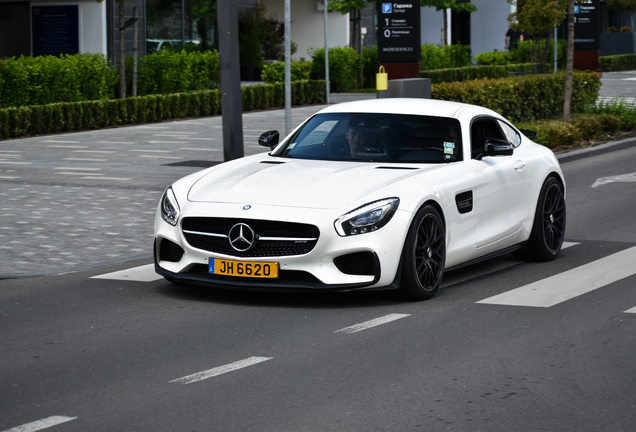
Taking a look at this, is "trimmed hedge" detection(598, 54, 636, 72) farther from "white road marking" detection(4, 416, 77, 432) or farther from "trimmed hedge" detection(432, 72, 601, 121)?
"white road marking" detection(4, 416, 77, 432)

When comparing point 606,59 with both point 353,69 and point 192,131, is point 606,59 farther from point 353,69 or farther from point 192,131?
point 192,131

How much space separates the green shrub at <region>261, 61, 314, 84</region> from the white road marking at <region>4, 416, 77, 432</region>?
2617 centimetres

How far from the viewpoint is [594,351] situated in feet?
20.7

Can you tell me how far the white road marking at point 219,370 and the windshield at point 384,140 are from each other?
9.03 feet

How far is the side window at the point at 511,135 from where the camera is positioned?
9469mm

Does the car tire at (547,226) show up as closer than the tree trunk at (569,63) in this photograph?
Yes

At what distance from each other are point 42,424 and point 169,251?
9.78ft

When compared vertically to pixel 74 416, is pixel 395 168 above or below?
above

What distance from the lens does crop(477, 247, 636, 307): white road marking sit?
7.80 m

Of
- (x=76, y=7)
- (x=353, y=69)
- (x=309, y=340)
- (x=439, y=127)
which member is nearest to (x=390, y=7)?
(x=353, y=69)

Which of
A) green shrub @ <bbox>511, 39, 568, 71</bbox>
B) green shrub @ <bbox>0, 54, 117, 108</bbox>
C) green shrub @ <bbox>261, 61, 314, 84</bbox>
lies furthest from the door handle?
green shrub @ <bbox>511, 39, 568, 71</bbox>

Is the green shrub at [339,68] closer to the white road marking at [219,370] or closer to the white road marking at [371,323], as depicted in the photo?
the white road marking at [371,323]

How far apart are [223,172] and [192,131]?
49.5 feet

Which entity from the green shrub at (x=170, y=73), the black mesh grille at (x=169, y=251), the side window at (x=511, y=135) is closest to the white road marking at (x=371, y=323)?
the black mesh grille at (x=169, y=251)
